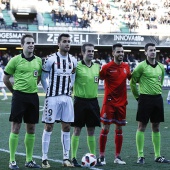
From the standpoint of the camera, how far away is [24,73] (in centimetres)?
880

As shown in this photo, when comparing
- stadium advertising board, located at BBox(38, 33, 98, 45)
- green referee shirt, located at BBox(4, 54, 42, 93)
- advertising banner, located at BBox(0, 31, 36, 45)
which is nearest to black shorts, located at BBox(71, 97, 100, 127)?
green referee shirt, located at BBox(4, 54, 42, 93)

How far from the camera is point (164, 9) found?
48688mm

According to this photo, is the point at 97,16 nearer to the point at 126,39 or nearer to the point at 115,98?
the point at 126,39

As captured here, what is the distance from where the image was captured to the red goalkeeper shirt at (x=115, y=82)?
31.1 ft

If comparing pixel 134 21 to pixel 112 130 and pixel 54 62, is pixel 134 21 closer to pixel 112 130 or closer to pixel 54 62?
pixel 112 130

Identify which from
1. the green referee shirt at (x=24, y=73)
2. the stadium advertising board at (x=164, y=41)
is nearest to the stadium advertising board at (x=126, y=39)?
the stadium advertising board at (x=164, y=41)

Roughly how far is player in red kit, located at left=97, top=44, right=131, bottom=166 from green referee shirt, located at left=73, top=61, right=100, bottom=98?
12.9 inches

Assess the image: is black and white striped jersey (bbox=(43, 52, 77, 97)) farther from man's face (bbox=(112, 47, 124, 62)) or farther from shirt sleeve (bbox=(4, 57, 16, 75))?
man's face (bbox=(112, 47, 124, 62))

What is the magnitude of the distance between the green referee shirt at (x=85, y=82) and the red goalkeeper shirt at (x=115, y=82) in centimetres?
31

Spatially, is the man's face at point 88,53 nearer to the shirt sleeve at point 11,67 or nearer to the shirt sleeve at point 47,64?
the shirt sleeve at point 47,64

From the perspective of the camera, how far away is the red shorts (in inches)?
370

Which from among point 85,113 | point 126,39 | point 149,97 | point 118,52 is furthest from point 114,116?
point 126,39

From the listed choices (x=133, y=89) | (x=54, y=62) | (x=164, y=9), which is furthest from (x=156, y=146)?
(x=164, y=9)

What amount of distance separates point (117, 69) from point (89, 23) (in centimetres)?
3453
